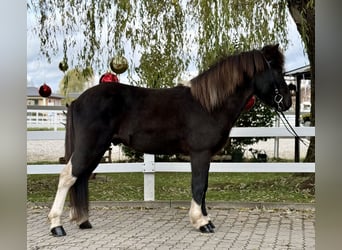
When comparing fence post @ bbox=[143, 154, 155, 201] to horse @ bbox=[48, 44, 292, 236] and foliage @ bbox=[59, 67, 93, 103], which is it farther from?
foliage @ bbox=[59, 67, 93, 103]

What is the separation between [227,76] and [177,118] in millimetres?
560

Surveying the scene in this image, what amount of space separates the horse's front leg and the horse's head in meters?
0.75

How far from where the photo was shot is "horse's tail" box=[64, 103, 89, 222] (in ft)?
12.1

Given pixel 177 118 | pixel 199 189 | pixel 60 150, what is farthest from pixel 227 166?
pixel 60 150

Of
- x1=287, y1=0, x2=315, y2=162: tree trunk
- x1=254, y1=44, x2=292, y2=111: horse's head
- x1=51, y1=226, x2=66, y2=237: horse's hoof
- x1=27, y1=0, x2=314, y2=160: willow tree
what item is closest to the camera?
x1=51, y1=226, x2=66, y2=237: horse's hoof

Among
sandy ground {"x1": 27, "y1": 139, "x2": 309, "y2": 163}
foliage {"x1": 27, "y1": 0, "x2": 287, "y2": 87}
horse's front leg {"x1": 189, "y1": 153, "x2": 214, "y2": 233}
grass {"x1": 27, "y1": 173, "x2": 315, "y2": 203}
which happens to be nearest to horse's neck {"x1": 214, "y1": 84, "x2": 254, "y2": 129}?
horse's front leg {"x1": 189, "y1": 153, "x2": 214, "y2": 233}

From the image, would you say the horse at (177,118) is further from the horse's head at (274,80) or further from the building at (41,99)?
the building at (41,99)

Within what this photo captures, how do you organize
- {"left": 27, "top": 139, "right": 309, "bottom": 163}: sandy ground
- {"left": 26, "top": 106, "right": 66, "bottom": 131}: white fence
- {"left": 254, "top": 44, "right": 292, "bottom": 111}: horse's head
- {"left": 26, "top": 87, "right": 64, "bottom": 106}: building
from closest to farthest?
{"left": 254, "top": 44, "right": 292, "bottom": 111}: horse's head
{"left": 26, "top": 106, "right": 66, "bottom": 131}: white fence
{"left": 26, "top": 87, "right": 64, "bottom": 106}: building
{"left": 27, "top": 139, "right": 309, "bottom": 163}: sandy ground

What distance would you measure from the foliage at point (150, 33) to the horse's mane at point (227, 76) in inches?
54.2

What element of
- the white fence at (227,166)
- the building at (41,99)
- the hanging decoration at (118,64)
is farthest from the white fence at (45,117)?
the white fence at (227,166)

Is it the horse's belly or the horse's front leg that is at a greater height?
the horse's belly
